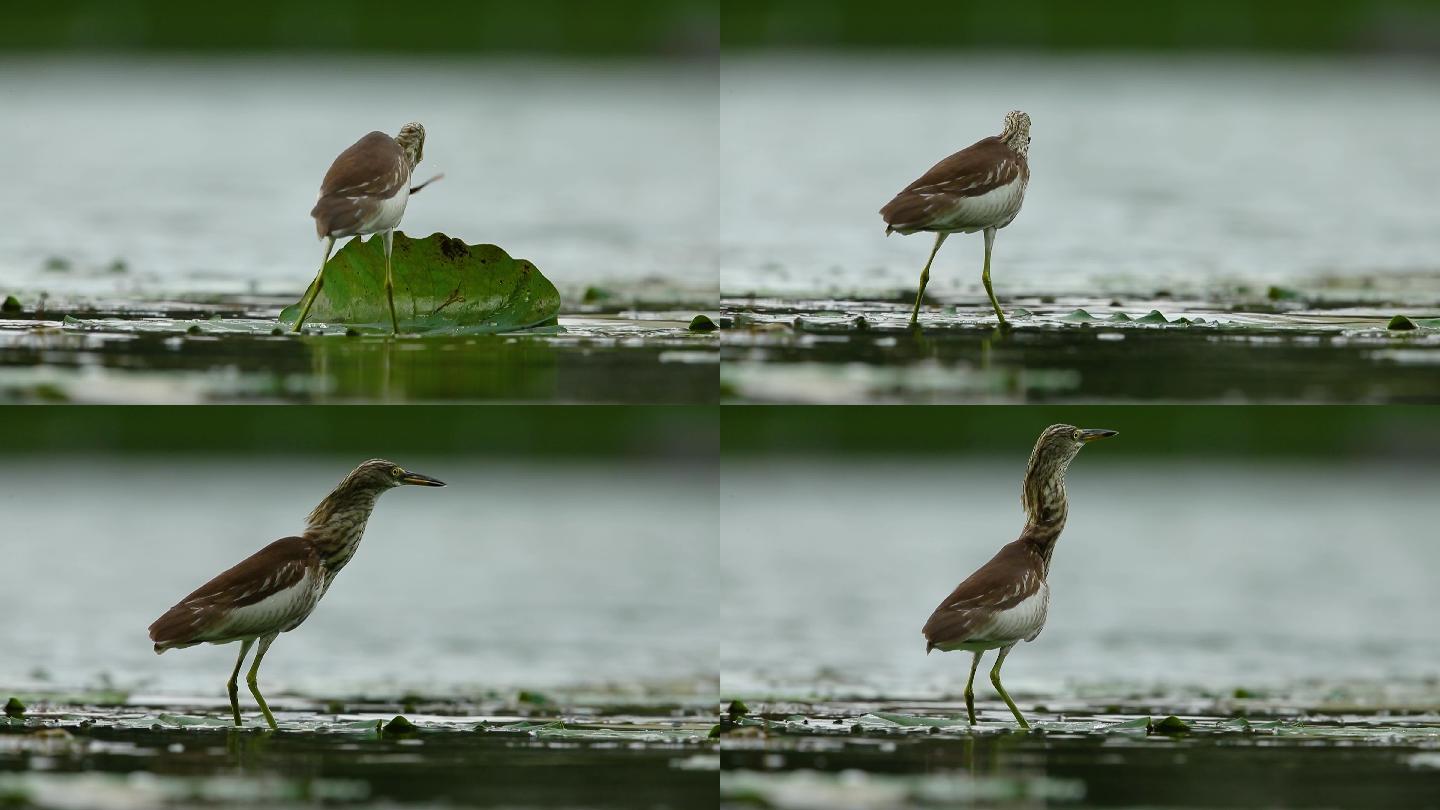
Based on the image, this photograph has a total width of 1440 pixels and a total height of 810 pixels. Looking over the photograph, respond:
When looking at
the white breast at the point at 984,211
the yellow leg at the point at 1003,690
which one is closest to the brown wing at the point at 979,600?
the yellow leg at the point at 1003,690

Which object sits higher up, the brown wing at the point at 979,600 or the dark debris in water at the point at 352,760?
the brown wing at the point at 979,600

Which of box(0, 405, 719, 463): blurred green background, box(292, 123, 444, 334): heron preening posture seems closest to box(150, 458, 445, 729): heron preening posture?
box(292, 123, 444, 334): heron preening posture

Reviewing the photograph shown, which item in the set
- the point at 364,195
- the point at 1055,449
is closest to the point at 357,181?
the point at 364,195

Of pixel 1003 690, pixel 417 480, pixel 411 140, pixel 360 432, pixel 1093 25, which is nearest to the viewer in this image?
pixel 1003 690

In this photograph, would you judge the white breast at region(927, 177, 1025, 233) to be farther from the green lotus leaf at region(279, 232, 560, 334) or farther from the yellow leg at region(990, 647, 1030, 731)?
the green lotus leaf at region(279, 232, 560, 334)

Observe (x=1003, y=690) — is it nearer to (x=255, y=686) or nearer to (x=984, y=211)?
(x=984, y=211)

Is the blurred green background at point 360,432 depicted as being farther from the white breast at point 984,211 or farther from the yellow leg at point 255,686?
the yellow leg at point 255,686

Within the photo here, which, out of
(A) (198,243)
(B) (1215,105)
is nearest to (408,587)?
(A) (198,243)
